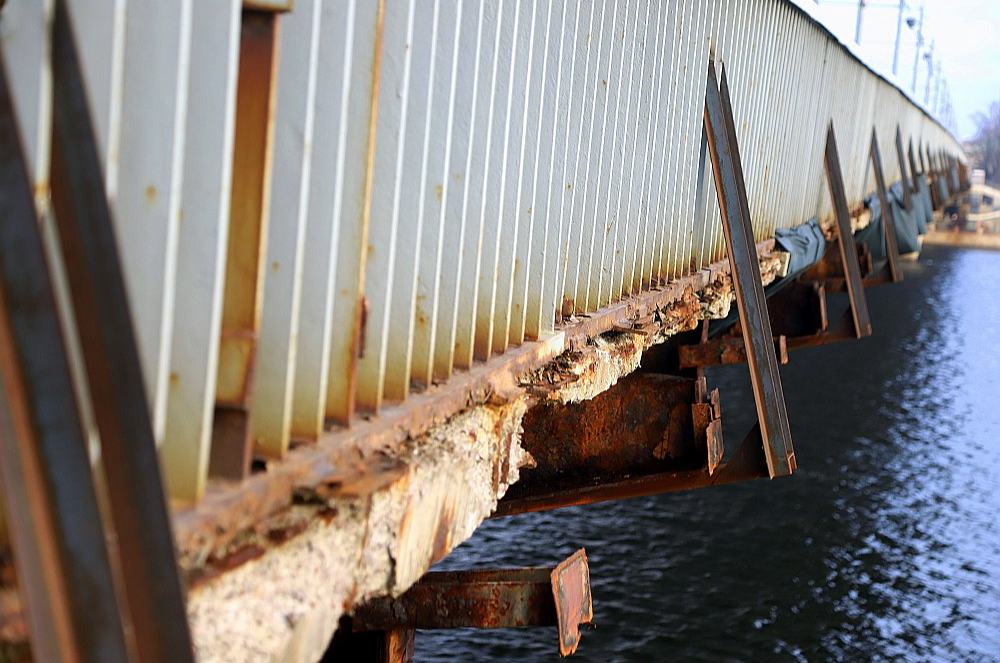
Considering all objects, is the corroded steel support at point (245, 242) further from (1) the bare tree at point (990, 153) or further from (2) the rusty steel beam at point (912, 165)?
(1) the bare tree at point (990, 153)

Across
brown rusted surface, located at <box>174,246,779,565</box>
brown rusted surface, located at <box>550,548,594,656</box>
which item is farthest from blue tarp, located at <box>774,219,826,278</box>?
brown rusted surface, located at <box>550,548,594,656</box>

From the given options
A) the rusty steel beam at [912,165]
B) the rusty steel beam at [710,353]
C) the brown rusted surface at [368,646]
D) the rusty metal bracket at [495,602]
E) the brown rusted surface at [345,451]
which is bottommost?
the brown rusted surface at [368,646]

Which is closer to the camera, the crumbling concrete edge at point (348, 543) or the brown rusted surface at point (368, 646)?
the crumbling concrete edge at point (348, 543)

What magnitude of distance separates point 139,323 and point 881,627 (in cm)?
830

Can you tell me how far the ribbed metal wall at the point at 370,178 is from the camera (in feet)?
5.69

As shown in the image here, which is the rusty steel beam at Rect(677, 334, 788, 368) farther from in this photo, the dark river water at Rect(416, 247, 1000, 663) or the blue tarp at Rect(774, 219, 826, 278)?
the dark river water at Rect(416, 247, 1000, 663)

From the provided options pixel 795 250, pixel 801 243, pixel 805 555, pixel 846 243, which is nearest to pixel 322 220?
pixel 795 250

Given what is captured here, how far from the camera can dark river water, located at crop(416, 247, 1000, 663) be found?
27.7 feet

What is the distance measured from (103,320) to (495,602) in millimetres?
2684

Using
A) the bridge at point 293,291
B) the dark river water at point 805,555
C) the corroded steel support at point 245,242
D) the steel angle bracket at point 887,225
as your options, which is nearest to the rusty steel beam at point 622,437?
the bridge at point 293,291

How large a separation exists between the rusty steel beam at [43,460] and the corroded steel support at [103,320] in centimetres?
8

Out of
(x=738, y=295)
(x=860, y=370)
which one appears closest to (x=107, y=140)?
(x=738, y=295)

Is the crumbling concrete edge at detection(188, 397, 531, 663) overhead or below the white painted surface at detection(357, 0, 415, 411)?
below

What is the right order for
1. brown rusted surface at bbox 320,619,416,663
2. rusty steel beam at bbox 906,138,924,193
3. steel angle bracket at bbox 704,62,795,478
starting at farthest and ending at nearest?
rusty steel beam at bbox 906,138,924,193 → steel angle bracket at bbox 704,62,795,478 → brown rusted surface at bbox 320,619,416,663
